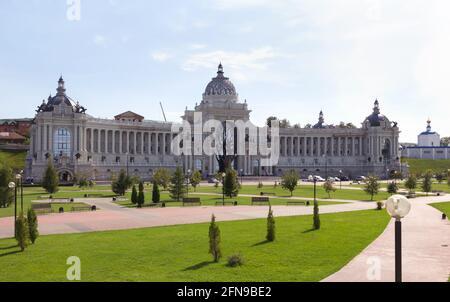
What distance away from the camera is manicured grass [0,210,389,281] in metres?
18.3

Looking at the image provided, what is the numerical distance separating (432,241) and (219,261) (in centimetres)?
1260

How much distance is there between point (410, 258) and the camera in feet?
68.7

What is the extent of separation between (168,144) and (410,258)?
110086 millimetres

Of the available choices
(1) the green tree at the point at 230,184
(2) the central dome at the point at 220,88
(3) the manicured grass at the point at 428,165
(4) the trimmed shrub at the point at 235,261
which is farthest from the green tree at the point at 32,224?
(3) the manicured grass at the point at 428,165

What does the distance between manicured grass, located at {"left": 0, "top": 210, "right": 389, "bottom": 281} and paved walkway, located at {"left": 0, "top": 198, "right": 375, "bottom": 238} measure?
314cm

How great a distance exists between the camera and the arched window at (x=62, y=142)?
4072 inches

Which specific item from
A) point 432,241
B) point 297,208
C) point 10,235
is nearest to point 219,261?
point 432,241

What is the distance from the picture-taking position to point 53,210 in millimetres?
42812

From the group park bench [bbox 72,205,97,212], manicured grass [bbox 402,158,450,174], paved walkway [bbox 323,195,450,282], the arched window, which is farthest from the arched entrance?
manicured grass [bbox 402,158,450,174]

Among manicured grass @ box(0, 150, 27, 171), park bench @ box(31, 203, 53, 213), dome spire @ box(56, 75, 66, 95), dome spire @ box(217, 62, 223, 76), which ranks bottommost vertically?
park bench @ box(31, 203, 53, 213)

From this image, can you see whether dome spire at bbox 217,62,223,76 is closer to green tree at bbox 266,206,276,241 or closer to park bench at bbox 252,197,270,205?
park bench at bbox 252,197,270,205

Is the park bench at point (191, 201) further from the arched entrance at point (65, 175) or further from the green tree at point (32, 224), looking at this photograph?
the arched entrance at point (65, 175)

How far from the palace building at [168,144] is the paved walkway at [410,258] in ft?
250

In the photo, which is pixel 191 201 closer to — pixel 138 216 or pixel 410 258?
pixel 138 216
